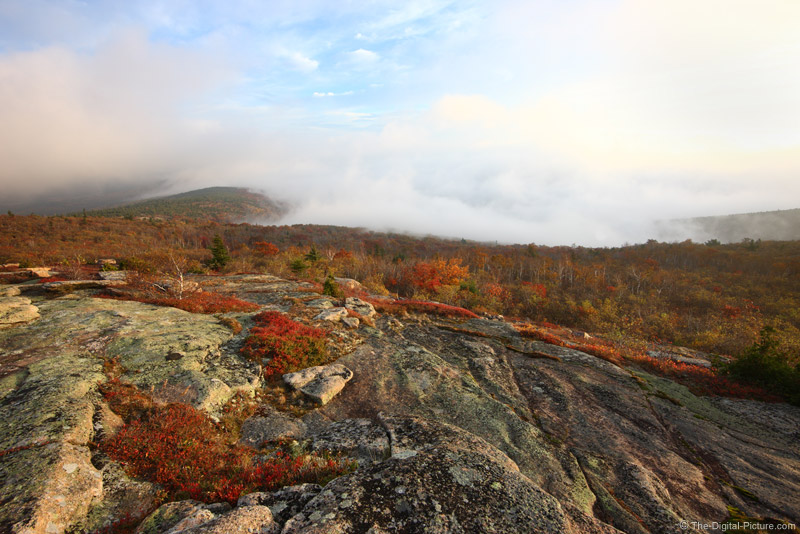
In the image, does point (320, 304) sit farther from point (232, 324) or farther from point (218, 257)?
point (218, 257)

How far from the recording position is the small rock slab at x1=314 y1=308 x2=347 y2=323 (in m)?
15.8

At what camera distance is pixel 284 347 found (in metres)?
11.5

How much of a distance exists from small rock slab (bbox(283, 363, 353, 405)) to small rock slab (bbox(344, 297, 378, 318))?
6.73m

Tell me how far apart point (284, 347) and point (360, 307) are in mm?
7592

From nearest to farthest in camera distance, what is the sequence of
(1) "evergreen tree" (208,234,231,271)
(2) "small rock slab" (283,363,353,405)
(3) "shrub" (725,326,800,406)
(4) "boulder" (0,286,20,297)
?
1. (2) "small rock slab" (283,363,353,405)
2. (3) "shrub" (725,326,800,406)
3. (4) "boulder" (0,286,20,297)
4. (1) "evergreen tree" (208,234,231,271)

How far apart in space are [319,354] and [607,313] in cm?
4131

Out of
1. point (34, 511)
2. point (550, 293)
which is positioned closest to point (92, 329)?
point (34, 511)

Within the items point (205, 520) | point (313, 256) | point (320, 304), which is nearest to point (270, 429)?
point (205, 520)

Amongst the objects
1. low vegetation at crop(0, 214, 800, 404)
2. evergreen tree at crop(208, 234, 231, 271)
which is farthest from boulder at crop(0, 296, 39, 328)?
evergreen tree at crop(208, 234, 231, 271)

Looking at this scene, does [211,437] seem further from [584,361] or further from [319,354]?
[584,361]

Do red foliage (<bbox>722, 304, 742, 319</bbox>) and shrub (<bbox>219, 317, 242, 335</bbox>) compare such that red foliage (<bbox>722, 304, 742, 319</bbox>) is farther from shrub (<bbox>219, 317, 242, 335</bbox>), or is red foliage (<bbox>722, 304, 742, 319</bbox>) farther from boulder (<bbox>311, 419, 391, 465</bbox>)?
shrub (<bbox>219, 317, 242, 335</bbox>)

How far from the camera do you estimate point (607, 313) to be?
1508 inches

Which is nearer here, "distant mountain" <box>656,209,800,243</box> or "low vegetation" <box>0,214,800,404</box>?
"low vegetation" <box>0,214,800,404</box>

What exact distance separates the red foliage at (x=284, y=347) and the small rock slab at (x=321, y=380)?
0.64m
